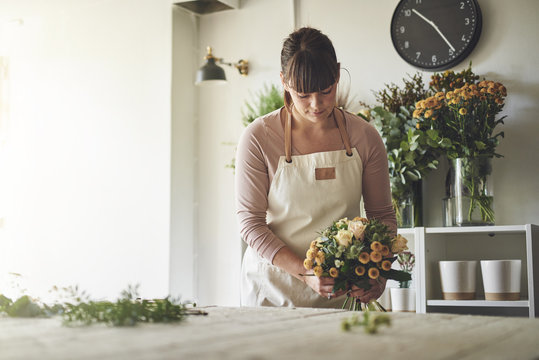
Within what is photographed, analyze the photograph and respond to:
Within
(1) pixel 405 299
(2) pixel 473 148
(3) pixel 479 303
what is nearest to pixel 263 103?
(2) pixel 473 148

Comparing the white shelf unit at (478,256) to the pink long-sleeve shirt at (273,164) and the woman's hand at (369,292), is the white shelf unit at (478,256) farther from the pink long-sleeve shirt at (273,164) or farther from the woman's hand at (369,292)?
the woman's hand at (369,292)

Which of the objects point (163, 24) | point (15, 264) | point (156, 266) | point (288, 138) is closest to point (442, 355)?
point (288, 138)

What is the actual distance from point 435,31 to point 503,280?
1.49 m

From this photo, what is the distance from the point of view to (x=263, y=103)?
3.99 meters

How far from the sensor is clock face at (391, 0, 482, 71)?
142 inches

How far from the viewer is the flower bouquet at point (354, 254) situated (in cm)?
190

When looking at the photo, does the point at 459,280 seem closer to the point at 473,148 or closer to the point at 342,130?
the point at 473,148

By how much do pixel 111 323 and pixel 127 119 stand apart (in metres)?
3.58

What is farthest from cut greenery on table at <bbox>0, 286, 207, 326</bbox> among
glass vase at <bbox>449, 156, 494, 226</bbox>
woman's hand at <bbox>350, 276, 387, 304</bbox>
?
glass vase at <bbox>449, 156, 494, 226</bbox>

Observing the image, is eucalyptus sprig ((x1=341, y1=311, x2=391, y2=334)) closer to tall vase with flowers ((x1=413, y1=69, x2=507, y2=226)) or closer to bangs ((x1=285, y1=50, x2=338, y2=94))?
bangs ((x1=285, y1=50, x2=338, y2=94))

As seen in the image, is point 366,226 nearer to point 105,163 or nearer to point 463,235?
point 463,235

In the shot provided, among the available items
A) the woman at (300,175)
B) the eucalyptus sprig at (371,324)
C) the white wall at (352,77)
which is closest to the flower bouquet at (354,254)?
the woman at (300,175)

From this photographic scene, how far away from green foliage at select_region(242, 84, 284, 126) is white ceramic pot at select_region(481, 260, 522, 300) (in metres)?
1.57

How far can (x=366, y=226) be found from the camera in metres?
1.96
